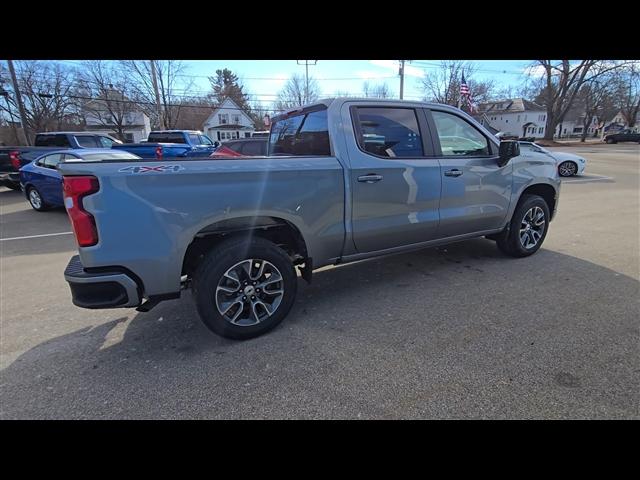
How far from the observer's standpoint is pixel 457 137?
13.3ft

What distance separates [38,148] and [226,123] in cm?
4740

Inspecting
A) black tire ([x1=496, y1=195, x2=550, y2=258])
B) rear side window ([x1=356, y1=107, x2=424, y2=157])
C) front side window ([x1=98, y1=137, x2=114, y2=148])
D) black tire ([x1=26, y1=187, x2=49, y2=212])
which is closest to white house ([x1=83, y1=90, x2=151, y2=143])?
A: front side window ([x1=98, y1=137, x2=114, y2=148])

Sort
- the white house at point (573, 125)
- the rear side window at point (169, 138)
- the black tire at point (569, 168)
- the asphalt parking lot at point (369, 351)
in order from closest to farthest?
the asphalt parking lot at point (369, 351) < the black tire at point (569, 168) < the rear side window at point (169, 138) < the white house at point (573, 125)

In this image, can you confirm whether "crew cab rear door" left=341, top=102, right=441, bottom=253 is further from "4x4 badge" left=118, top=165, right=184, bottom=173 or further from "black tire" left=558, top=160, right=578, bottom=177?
"black tire" left=558, top=160, right=578, bottom=177

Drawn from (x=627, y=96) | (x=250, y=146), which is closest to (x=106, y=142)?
(x=250, y=146)

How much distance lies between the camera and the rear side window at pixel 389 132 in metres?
3.41

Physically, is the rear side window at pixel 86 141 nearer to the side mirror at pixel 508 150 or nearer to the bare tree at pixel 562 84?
the side mirror at pixel 508 150

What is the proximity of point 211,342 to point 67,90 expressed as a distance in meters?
43.5

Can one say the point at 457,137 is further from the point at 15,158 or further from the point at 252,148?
the point at 15,158

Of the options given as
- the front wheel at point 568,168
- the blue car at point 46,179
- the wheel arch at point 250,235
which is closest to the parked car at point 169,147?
the blue car at point 46,179

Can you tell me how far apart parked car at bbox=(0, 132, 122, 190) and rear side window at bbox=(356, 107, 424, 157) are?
12233 millimetres

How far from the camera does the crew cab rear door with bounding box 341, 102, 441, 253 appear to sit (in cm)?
331
